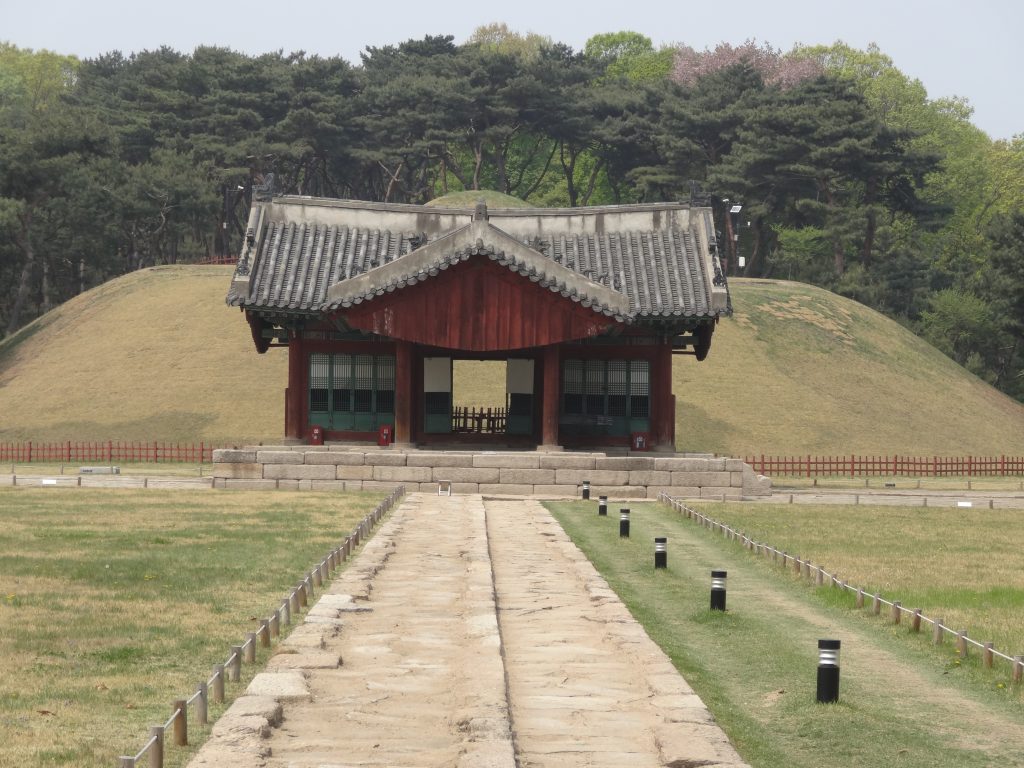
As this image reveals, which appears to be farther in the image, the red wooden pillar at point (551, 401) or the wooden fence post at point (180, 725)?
the red wooden pillar at point (551, 401)

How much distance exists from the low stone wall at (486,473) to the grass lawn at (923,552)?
11.3 feet

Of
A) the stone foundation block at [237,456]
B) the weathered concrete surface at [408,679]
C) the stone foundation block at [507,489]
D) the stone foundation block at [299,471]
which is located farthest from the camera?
the stone foundation block at [237,456]

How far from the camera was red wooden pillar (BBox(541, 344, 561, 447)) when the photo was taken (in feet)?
158

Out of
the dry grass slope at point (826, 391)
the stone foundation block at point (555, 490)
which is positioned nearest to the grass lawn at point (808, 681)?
the stone foundation block at point (555, 490)

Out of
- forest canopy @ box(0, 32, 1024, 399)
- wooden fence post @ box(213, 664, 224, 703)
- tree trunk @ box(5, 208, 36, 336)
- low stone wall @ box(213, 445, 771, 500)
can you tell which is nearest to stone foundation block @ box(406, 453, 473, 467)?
low stone wall @ box(213, 445, 771, 500)

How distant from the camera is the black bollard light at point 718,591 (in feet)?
68.2

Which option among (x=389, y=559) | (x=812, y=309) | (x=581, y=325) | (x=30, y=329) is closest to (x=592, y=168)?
(x=812, y=309)

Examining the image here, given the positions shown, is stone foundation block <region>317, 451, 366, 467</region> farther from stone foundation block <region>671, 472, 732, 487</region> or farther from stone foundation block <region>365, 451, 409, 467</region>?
stone foundation block <region>671, 472, 732, 487</region>

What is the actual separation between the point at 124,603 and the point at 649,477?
27.4m

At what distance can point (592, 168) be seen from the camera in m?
137

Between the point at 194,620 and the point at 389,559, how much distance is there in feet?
21.7

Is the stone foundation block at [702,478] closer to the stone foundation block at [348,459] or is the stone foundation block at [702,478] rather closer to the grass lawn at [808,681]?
the stone foundation block at [348,459]

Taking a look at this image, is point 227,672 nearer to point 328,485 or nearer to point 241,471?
point 328,485

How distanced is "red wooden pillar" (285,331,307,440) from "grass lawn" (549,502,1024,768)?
2629cm
